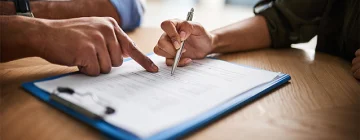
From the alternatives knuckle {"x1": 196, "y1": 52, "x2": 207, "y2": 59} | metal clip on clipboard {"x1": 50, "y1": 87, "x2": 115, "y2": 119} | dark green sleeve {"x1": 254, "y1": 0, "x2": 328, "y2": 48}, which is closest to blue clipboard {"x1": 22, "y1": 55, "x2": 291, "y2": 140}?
metal clip on clipboard {"x1": 50, "y1": 87, "x2": 115, "y2": 119}

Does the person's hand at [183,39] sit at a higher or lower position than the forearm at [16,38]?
lower

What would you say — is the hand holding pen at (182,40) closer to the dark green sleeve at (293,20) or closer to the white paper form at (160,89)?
the white paper form at (160,89)

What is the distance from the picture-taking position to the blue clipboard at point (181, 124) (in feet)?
1.11

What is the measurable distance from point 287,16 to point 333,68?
0.26 meters

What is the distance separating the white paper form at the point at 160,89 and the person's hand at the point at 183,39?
3 cm

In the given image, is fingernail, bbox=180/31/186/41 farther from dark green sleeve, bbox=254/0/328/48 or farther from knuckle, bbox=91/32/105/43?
dark green sleeve, bbox=254/0/328/48

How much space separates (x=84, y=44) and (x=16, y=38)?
0.11 meters

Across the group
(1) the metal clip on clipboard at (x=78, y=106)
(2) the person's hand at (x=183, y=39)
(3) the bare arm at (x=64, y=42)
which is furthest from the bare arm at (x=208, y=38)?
(1) the metal clip on clipboard at (x=78, y=106)

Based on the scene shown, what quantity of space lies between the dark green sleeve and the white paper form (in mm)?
344

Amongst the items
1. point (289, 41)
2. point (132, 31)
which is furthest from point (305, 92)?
point (132, 31)

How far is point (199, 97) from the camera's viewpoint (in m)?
0.45

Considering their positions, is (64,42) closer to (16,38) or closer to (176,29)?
(16,38)

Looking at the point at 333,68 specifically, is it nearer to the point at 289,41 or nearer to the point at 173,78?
the point at 289,41

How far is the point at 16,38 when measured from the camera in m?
0.50
